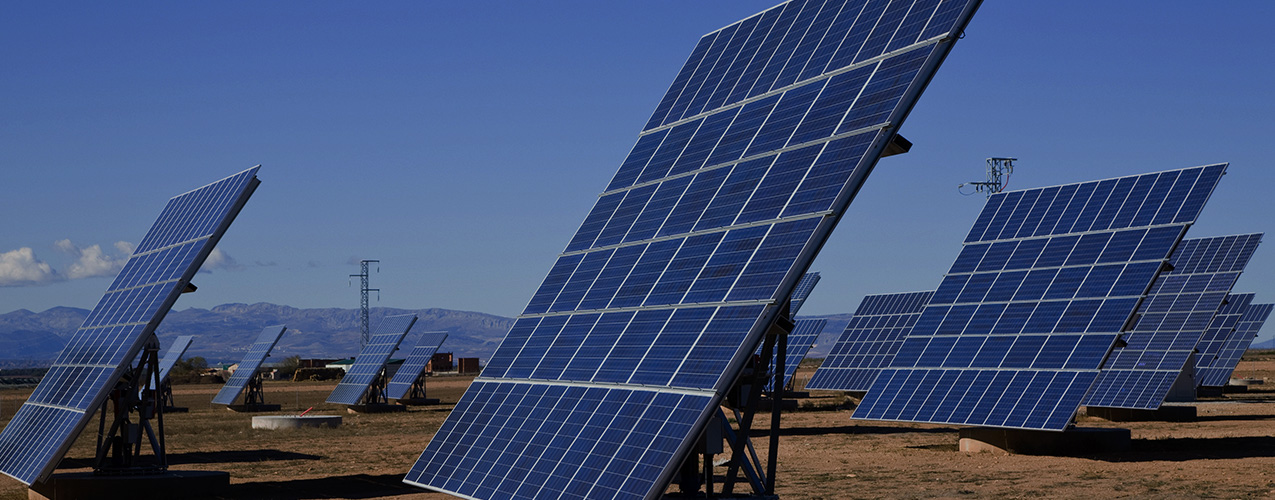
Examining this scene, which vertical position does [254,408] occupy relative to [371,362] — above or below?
below

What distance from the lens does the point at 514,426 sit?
562 inches

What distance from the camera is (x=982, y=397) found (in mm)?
26938

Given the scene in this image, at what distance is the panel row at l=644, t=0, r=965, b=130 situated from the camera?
13734 millimetres

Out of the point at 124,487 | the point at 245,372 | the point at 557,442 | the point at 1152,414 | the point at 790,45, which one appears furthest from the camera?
the point at 245,372

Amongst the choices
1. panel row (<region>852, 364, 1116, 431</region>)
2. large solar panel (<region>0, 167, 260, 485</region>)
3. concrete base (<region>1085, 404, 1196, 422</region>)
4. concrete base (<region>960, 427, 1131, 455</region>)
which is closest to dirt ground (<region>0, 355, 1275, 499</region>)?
concrete base (<region>960, 427, 1131, 455</region>)

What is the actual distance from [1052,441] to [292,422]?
25.3 m

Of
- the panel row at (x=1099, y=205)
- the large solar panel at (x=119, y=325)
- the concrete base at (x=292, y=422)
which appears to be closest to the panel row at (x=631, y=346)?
the large solar panel at (x=119, y=325)

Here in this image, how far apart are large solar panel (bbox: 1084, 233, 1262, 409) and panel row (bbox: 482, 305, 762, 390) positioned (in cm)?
2588

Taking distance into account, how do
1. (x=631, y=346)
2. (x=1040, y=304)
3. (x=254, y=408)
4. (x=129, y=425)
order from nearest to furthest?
(x=631, y=346)
(x=129, y=425)
(x=1040, y=304)
(x=254, y=408)

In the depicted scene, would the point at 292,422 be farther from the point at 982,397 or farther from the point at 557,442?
the point at 557,442

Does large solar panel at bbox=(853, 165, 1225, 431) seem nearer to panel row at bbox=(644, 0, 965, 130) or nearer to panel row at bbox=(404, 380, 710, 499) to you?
panel row at bbox=(644, 0, 965, 130)

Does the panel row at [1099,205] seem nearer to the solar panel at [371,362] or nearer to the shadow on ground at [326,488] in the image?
the shadow on ground at [326,488]

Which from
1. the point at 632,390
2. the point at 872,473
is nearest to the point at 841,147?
the point at 632,390

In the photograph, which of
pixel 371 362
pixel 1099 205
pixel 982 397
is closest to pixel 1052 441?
pixel 982 397
